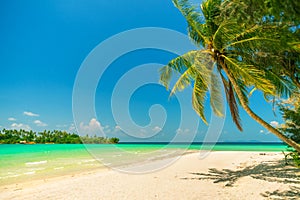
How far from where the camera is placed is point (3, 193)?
6.87 metres

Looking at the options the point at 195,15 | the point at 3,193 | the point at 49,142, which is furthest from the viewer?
the point at 49,142

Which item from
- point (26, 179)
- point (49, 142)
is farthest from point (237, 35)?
point (49, 142)

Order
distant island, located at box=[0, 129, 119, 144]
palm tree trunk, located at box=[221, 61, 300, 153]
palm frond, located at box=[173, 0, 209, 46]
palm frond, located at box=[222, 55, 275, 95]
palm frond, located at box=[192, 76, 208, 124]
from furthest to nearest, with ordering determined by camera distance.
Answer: distant island, located at box=[0, 129, 119, 144] → palm frond, located at box=[192, 76, 208, 124] → palm frond, located at box=[173, 0, 209, 46] → palm frond, located at box=[222, 55, 275, 95] → palm tree trunk, located at box=[221, 61, 300, 153]

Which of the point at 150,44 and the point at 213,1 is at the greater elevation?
the point at 150,44

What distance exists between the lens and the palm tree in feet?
16.0

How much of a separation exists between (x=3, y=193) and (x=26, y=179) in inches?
108

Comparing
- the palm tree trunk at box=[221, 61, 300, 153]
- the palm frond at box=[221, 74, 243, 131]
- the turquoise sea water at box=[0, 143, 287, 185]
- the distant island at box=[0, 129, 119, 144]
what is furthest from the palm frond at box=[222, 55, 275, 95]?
the distant island at box=[0, 129, 119, 144]

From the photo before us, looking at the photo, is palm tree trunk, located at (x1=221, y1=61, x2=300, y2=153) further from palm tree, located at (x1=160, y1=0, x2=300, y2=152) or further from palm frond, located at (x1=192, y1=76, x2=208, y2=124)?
palm frond, located at (x1=192, y1=76, x2=208, y2=124)

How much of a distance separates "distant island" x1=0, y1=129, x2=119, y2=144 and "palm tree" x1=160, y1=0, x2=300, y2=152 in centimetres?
5311

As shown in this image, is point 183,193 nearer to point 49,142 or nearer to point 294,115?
point 294,115

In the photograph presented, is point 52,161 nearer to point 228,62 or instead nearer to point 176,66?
point 176,66

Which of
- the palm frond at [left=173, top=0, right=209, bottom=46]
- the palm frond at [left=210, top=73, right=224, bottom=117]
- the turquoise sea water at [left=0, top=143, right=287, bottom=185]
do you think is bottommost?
the turquoise sea water at [left=0, top=143, right=287, bottom=185]

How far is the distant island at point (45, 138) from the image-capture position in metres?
58.2

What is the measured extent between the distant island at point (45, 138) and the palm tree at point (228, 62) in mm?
53114
